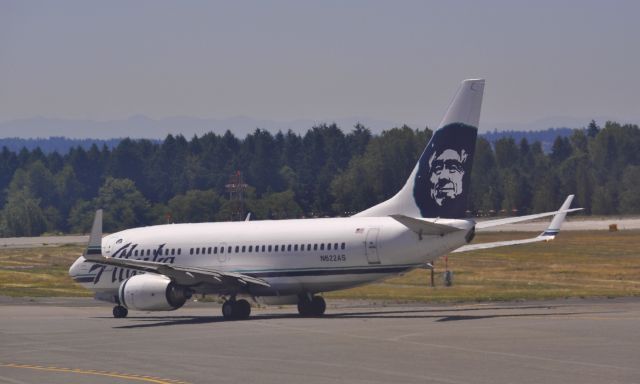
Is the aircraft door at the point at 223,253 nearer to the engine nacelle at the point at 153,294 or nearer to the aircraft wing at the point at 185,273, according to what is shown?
the aircraft wing at the point at 185,273

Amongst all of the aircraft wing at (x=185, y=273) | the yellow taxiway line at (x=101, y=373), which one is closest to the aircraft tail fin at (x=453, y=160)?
the aircraft wing at (x=185, y=273)

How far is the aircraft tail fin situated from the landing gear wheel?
1340 cm

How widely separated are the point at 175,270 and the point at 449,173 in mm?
10619

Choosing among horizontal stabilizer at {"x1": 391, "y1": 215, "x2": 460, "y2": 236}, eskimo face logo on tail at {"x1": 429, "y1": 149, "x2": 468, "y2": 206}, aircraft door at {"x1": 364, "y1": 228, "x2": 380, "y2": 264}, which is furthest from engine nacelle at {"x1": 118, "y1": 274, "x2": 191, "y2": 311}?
eskimo face logo on tail at {"x1": 429, "y1": 149, "x2": 468, "y2": 206}

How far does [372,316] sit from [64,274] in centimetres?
4597

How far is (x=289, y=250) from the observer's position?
4619cm

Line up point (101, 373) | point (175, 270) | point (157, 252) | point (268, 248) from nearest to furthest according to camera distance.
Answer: point (101, 373) → point (175, 270) → point (268, 248) → point (157, 252)

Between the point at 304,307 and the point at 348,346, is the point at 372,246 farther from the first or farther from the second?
the point at 348,346

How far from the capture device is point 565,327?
36688mm

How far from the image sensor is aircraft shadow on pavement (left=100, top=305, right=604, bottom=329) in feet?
139

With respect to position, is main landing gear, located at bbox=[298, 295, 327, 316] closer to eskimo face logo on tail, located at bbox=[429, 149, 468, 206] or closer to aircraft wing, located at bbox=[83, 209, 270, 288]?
aircraft wing, located at bbox=[83, 209, 270, 288]

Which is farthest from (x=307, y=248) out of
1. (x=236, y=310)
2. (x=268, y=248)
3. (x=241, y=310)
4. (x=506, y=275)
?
(x=506, y=275)

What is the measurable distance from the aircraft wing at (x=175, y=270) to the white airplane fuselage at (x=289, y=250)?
0.63 meters

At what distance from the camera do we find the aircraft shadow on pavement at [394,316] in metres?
42.3
